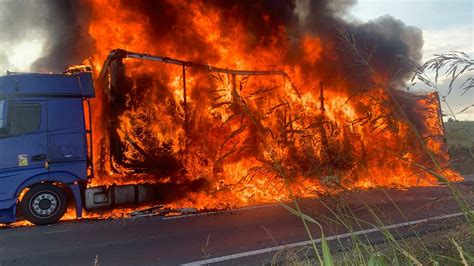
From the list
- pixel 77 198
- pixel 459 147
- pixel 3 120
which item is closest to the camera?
pixel 459 147

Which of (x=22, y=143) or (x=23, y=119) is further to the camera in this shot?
(x=23, y=119)

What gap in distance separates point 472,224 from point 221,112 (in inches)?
425

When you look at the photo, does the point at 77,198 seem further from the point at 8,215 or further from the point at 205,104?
the point at 205,104

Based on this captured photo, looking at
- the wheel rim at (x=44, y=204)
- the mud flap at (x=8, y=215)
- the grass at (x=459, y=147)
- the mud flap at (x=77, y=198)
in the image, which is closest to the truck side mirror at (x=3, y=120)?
the wheel rim at (x=44, y=204)

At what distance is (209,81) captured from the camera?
12875 mm

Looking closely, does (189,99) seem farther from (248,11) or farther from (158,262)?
(158,262)

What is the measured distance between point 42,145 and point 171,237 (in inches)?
163

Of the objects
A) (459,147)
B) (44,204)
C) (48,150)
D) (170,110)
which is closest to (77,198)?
(44,204)

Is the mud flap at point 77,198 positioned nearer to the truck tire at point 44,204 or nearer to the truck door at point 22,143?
the truck tire at point 44,204

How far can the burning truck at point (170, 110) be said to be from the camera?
30.7ft

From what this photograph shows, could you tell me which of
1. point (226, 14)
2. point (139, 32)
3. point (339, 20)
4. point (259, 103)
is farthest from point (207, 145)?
point (339, 20)

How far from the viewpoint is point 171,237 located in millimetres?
7262

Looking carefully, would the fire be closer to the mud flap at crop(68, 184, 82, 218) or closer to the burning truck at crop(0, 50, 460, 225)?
the burning truck at crop(0, 50, 460, 225)

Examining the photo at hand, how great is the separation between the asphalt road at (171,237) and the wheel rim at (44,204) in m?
0.33
